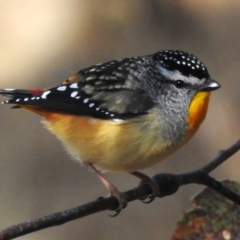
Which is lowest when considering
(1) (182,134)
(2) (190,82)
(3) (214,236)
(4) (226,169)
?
(4) (226,169)

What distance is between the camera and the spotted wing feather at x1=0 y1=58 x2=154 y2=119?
9.81 ft

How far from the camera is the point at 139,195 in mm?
2574

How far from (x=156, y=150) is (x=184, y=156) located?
10.9 ft

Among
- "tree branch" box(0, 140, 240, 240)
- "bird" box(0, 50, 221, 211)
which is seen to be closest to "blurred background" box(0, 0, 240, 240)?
"bird" box(0, 50, 221, 211)

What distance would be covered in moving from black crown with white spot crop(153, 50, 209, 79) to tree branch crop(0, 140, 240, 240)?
0.47m

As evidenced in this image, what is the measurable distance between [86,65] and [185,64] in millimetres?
4085

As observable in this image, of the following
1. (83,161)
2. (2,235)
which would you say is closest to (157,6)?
(83,161)

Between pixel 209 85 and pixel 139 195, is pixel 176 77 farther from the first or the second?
pixel 139 195

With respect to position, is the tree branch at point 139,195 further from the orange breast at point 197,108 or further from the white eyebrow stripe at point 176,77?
the white eyebrow stripe at point 176,77

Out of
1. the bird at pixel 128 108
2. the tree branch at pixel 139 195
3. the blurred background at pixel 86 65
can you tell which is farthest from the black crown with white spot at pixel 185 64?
the blurred background at pixel 86 65

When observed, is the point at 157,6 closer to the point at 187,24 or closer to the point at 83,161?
the point at 187,24

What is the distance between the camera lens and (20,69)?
22.5 feet

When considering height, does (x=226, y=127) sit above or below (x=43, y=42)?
below

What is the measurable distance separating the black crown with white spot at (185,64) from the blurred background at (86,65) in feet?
9.53
